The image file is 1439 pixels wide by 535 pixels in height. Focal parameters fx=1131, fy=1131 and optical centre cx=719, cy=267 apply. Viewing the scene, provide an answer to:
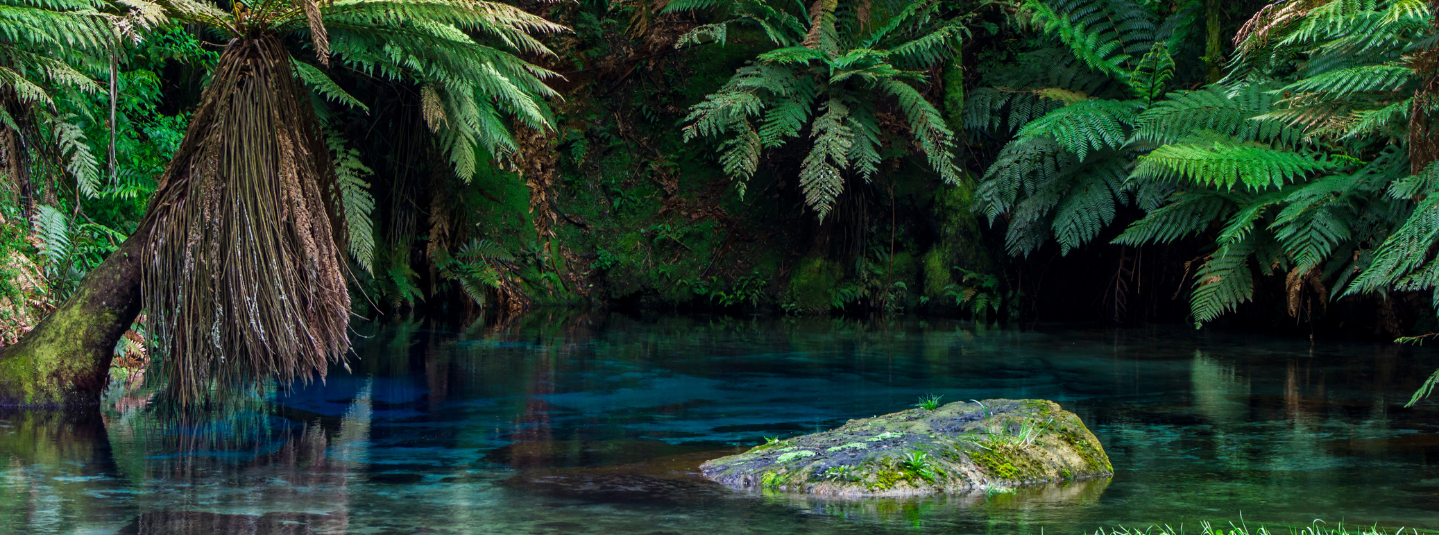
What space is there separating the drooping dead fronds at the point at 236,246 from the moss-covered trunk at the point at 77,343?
19cm

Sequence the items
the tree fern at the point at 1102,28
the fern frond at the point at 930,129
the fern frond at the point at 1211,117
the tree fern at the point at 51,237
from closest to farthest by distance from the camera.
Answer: the tree fern at the point at 51,237 → the fern frond at the point at 1211,117 → the tree fern at the point at 1102,28 → the fern frond at the point at 930,129

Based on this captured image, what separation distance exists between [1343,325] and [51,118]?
8.57m

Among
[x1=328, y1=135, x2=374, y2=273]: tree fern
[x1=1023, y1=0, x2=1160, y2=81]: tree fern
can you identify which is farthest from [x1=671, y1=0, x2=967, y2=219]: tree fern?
[x1=328, y1=135, x2=374, y2=273]: tree fern

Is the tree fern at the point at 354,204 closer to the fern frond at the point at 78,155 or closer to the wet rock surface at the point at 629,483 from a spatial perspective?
the fern frond at the point at 78,155

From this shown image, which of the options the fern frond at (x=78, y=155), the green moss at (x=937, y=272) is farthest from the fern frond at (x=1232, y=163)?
the fern frond at (x=78, y=155)

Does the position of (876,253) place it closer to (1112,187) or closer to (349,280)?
(1112,187)

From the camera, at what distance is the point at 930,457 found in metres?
3.45

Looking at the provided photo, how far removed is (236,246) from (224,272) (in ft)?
0.39

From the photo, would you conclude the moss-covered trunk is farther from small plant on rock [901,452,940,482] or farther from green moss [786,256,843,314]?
green moss [786,256,843,314]

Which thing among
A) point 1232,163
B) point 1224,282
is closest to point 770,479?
point 1232,163

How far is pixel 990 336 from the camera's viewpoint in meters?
8.26

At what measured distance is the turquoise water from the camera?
2943 millimetres

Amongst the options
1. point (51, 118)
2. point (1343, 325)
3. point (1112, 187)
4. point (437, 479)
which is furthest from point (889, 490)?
point (1343, 325)

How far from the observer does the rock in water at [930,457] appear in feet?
10.9
